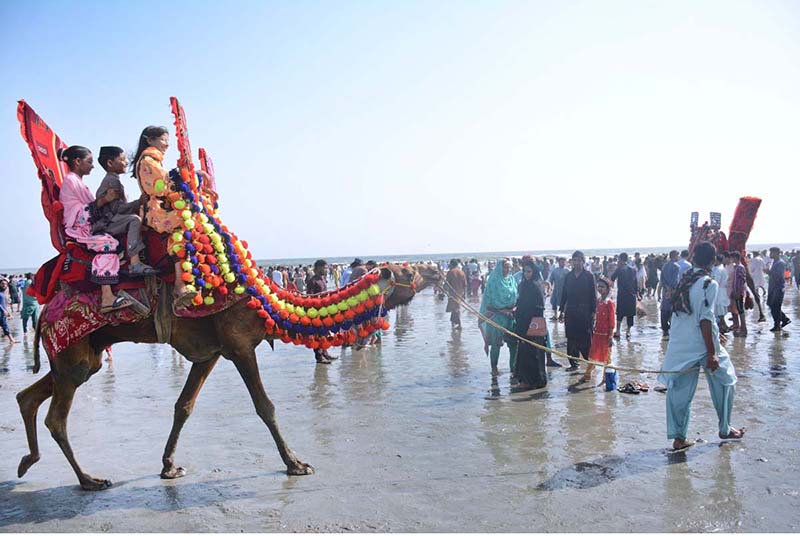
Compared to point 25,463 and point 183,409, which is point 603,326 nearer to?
point 183,409

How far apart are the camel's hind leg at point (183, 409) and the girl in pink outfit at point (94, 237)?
106 centimetres

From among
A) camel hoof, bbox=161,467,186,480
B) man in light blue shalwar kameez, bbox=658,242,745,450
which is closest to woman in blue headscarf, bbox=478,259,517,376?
man in light blue shalwar kameez, bbox=658,242,745,450

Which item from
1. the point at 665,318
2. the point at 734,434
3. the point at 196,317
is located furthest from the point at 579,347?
the point at 196,317

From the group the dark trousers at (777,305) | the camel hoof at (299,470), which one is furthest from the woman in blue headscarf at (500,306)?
the dark trousers at (777,305)

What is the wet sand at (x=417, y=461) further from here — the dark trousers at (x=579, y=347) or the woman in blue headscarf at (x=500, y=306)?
the dark trousers at (x=579, y=347)

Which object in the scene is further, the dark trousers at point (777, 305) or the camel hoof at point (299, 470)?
the dark trousers at point (777, 305)

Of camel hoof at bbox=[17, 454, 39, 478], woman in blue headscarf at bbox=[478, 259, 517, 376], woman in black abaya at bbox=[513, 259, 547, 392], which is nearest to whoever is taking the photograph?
camel hoof at bbox=[17, 454, 39, 478]

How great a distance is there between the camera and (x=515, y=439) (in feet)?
21.3

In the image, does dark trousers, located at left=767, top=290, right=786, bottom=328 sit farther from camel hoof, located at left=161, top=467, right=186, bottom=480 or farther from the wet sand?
camel hoof, located at left=161, top=467, right=186, bottom=480

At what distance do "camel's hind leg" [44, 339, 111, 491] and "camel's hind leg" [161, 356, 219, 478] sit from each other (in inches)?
20.5

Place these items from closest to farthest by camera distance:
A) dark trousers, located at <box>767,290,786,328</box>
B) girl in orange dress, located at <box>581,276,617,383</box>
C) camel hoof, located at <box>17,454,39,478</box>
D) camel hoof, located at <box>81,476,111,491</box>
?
camel hoof, located at <box>81,476,111,491</box>
camel hoof, located at <box>17,454,39,478</box>
girl in orange dress, located at <box>581,276,617,383</box>
dark trousers, located at <box>767,290,786,328</box>

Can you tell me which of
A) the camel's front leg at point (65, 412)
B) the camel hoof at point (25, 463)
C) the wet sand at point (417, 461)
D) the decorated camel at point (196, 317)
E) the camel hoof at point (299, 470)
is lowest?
the wet sand at point (417, 461)

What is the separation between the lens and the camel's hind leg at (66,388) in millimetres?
5320

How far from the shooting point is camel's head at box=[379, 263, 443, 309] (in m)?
5.91
